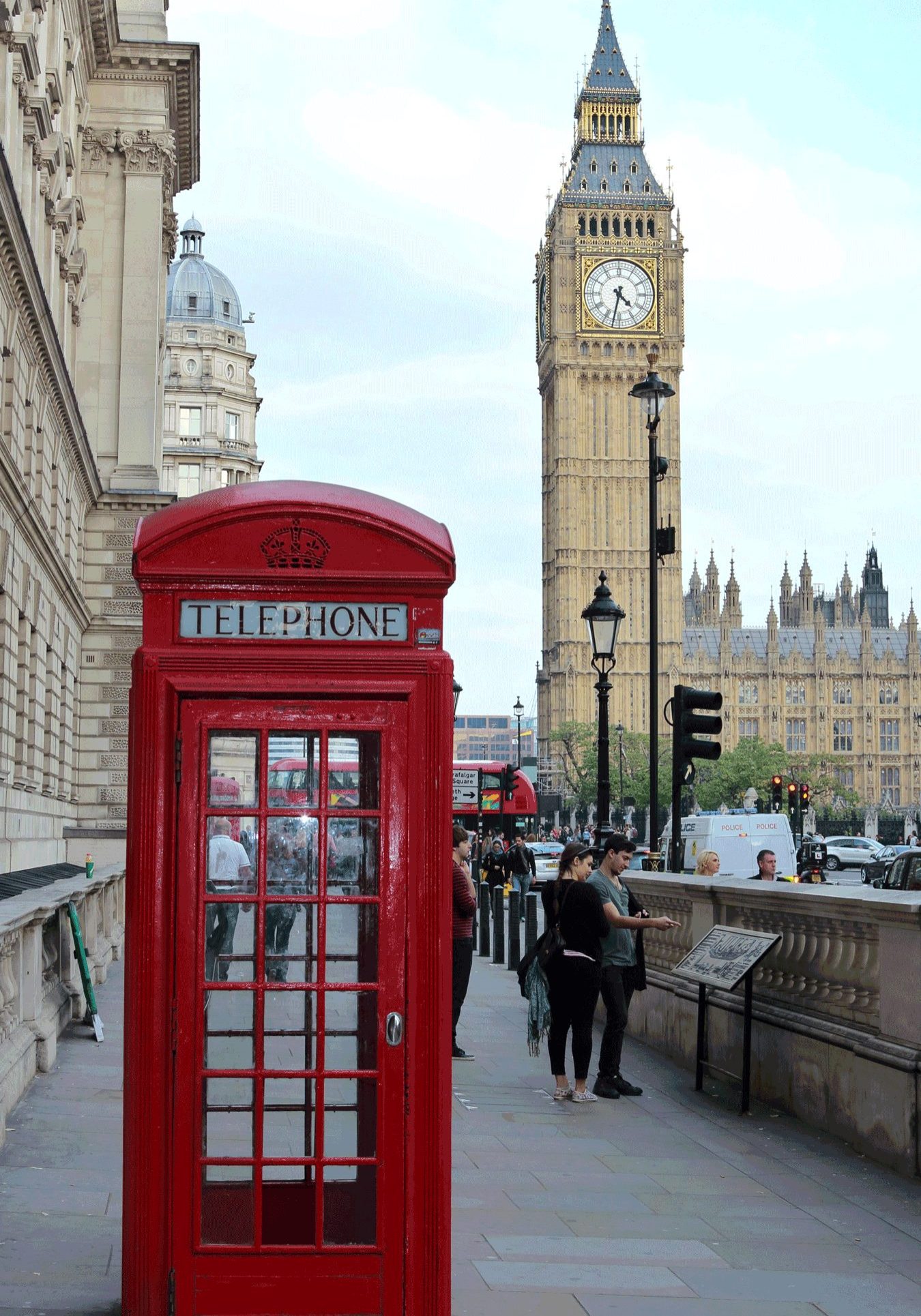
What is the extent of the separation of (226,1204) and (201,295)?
3548 inches

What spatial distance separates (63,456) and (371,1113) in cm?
2244

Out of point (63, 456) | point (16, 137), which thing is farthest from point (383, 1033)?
point (63, 456)

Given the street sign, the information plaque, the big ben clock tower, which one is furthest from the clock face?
the information plaque

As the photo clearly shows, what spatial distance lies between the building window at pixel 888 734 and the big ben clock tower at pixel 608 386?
19.9m

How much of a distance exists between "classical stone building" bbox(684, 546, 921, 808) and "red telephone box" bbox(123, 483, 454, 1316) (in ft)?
416

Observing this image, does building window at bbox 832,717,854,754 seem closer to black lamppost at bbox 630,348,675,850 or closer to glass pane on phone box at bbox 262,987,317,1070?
black lamppost at bbox 630,348,675,850

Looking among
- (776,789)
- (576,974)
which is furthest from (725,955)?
(776,789)

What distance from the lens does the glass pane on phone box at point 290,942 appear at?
5.01m

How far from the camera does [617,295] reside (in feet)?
398

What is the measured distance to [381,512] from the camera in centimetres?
522

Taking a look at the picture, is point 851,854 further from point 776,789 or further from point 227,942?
point 227,942

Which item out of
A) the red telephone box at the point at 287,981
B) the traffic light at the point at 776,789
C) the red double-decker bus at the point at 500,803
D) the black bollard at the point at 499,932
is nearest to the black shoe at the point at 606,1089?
the red telephone box at the point at 287,981

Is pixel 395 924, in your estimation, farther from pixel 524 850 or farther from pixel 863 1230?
pixel 524 850

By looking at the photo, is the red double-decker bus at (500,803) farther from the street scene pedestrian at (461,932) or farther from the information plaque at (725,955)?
the information plaque at (725,955)
